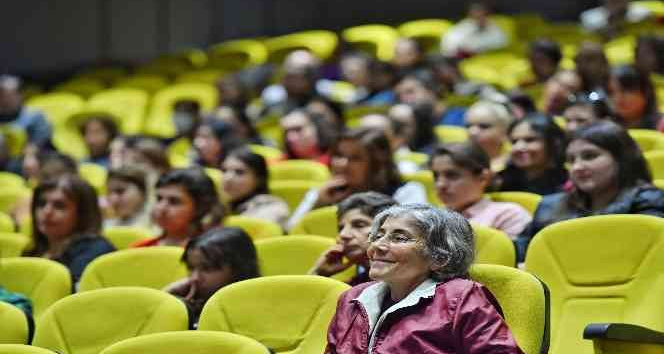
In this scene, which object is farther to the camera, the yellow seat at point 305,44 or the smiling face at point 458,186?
the yellow seat at point 305,44

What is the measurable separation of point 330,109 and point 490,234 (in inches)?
133

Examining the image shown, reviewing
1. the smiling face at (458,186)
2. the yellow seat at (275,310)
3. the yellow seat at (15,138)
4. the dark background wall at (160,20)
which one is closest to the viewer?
the yellow seat at (275,310)

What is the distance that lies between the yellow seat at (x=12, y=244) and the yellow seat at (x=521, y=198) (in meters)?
1.90

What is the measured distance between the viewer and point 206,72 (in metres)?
10.4

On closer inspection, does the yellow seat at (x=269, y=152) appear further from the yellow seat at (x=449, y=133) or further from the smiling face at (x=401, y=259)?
the smiling face at (x=401, y=259)

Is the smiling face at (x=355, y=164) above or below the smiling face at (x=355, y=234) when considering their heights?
below

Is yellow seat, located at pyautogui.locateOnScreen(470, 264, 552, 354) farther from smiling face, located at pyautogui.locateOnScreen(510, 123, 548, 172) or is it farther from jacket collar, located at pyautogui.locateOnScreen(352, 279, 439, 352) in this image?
smiling face, located at pyautogui.locateOnScreen(510, 123, 548, 172)

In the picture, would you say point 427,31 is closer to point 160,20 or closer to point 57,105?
point 160,20

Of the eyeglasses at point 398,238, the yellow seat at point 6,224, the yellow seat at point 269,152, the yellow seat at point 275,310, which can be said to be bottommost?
the yellow seat at point 6,224

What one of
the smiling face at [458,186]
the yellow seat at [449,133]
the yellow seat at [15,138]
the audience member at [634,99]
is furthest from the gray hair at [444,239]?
the yellow seat at [15,138]

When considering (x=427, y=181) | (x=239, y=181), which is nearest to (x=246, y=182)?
(x=239, y=181)

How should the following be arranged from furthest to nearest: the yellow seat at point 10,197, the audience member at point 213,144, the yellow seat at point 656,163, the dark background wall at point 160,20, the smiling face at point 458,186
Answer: the dark background wall at point 160,20 < the audience member at point 213,144 < the yellow seat at point 10,197 < the yellow seat at point 656,163 < the smiling face at point 458,186

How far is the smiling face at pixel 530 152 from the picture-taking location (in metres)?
5.56

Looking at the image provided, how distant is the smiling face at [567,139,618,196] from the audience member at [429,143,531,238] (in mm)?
342
